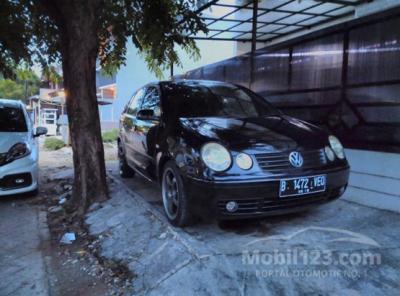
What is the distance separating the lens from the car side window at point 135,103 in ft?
18.5

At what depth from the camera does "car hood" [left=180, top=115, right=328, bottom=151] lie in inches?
135

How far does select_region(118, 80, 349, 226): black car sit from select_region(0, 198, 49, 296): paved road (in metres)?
1.40

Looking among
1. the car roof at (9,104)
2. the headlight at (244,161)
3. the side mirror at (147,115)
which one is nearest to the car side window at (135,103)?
the side mirror at (147,115)

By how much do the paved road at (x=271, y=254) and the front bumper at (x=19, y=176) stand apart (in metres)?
2.23

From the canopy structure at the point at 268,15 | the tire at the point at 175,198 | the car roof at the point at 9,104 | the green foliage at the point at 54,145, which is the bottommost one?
the green foliage at the point at 54,145

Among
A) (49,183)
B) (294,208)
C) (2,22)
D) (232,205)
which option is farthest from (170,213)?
(2,22)

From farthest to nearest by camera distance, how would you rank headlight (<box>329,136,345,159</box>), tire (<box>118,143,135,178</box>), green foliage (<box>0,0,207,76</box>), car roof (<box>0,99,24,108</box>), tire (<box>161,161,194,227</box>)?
1. green foliage (<box>0,0,207,76</box>)
2. car roof (<box>0,99,24,108</box>)
3. tire (<box>118,143,135,178</box>)
4. headlight (<box>329,136,345,159</box>)
5. tire (<box>161,161,194,227</box>)

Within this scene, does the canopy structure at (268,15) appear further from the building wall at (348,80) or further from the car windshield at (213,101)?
the car windshield at (213,101)

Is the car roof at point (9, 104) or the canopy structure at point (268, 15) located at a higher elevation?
the canopy structure at point (268, 15)

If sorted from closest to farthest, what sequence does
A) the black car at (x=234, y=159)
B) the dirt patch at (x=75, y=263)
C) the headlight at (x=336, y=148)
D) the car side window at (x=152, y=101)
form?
1. the black car at (x=234, y=159)
2. the dirt patch at (x=75, y=263)
3. the headlight at (x=336, y=148)
4. the car side window at (x=152, y=101)

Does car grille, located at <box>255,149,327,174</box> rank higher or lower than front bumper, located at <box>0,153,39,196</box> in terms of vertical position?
higher

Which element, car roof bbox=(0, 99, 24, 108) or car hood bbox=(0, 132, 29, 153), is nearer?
car hood bbox=(0, 132, 29, 153)
